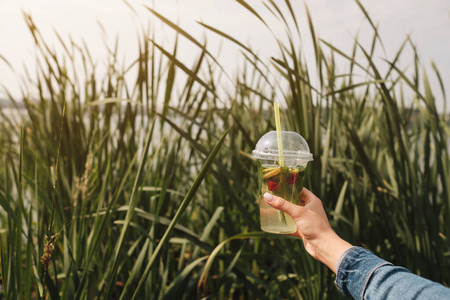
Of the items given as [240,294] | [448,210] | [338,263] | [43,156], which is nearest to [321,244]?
[338,263]

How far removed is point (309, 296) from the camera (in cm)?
88

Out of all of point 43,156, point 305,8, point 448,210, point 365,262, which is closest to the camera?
point 365,262

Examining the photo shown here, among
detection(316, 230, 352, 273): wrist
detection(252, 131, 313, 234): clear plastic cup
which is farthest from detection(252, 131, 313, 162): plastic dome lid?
detection(316, 230, 352, 273): wrist

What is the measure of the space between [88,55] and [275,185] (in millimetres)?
870

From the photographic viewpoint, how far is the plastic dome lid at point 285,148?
1.90 ft

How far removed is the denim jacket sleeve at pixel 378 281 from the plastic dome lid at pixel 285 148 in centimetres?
15

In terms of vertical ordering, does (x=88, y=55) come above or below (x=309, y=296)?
above

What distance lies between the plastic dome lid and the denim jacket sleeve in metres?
0.15

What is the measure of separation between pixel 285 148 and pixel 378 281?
0.23 m

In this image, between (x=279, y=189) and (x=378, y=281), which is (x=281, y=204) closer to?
(x=279, y=189)

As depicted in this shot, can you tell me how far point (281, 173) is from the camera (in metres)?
0.56

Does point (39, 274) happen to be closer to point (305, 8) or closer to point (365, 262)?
point (365, 262)

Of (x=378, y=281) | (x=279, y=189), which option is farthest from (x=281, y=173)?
(x=378, y=281)

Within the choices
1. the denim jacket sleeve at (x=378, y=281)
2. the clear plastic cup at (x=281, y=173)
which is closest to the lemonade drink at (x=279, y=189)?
the clear plastic cup at (x=281, y=173)
